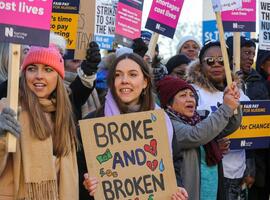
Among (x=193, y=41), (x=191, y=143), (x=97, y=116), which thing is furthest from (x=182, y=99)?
(x=193, y=41)

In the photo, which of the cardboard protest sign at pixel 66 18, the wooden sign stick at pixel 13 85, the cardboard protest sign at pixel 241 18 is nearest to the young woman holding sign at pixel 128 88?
the wooden sign stick at pixel 13 85

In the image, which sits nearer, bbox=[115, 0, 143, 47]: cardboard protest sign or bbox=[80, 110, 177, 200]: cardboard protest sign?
bbox=[80, 110, 177, 200]: cardboard protest sign

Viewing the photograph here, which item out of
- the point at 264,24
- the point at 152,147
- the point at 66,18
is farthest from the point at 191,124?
the point at 264,24

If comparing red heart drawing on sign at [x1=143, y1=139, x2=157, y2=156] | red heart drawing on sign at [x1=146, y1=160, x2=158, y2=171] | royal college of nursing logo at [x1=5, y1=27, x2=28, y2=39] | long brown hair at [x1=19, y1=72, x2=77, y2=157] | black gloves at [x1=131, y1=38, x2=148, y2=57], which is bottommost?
red heart drawing on sign at [x1=146, y1=160, x2=158, y2=171]

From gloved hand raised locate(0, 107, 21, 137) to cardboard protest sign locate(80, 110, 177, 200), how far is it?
510 millimetres

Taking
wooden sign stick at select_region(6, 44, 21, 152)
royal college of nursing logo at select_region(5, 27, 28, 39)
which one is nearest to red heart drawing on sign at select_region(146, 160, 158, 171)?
A: wooden sign stick at select_region(6, 44, 21, 152)

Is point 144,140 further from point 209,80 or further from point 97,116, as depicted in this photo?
point 209,80

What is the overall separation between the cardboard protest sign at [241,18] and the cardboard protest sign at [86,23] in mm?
1331

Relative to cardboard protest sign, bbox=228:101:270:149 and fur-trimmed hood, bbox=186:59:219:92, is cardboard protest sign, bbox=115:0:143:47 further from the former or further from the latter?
cardboard protest sign, bbox=228:101:270:149

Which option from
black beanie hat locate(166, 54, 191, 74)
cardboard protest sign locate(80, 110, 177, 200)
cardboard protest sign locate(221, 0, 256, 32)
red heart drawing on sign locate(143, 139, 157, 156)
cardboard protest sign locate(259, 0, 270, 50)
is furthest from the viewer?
cardboard protest sign locate(259, 0, 270, 50)

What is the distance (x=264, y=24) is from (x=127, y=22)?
158 centimetres

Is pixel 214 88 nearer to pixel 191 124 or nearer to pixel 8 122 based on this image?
pixel 191 124

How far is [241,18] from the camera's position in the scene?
6.09m

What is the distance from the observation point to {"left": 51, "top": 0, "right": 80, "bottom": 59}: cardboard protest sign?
5836 mm
